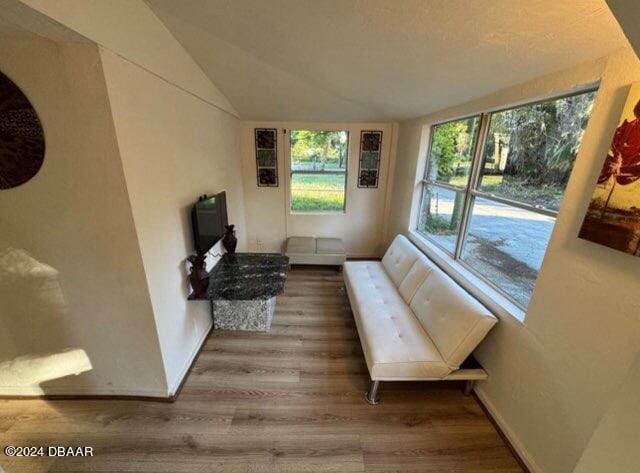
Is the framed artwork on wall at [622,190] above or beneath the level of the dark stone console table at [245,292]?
above

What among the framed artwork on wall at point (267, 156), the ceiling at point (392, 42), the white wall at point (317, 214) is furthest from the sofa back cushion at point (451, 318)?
the framed artwork on wall at point (267, 156)

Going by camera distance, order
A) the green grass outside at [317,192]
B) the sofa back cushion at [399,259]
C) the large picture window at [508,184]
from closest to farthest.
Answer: the large picture window at [508,184] < the sofa back cushion at [399,259] < the green grass outside at [317,192]

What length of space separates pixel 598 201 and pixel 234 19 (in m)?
2.11

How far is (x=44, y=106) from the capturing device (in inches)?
46.1

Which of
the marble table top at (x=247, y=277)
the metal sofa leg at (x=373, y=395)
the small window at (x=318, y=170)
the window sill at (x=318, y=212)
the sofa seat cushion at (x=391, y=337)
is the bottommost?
the metal sofa leg at (x=373, y=395)

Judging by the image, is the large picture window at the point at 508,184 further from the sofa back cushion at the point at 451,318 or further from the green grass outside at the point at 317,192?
the green grass outside at the point at 317,192

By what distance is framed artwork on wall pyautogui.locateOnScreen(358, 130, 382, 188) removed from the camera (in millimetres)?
3588

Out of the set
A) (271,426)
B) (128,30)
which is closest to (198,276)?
(271,426)

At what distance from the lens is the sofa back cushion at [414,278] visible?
2223 mm

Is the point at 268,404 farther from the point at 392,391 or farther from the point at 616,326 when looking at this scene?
the point at 616,326

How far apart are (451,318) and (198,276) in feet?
6.27

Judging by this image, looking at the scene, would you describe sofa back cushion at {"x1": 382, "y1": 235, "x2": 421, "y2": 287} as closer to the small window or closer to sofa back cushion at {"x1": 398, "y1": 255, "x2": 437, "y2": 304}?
sofa back cushion at {"x1": 398, "y1": 255, "x2": 437, "y2": 304}

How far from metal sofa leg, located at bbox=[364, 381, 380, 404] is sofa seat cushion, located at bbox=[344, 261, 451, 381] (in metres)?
0.11

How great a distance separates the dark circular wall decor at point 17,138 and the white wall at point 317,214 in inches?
98.5
